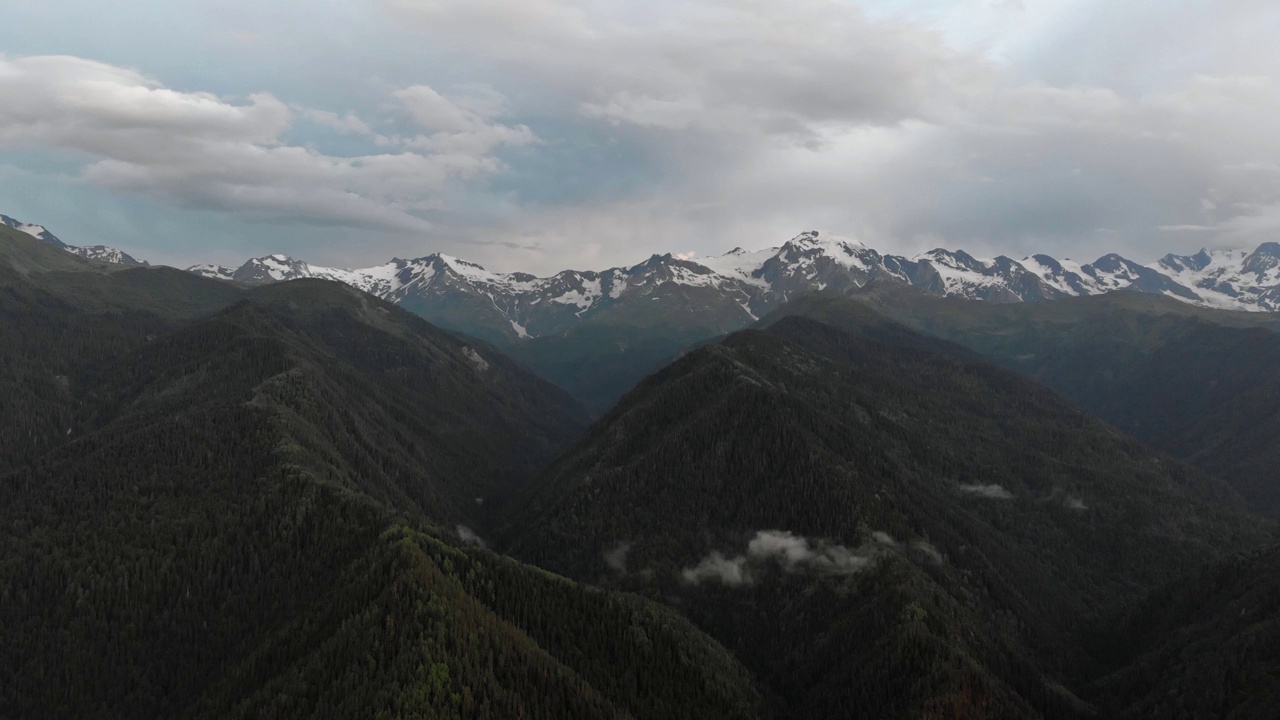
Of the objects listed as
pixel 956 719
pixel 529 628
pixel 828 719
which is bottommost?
pixel 828 719

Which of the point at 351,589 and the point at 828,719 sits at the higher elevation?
the point at 351,589

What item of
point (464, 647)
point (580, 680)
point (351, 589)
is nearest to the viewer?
point (464, 647)

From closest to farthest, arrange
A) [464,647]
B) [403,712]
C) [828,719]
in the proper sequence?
[403,712]
[464,647]
[828,719]

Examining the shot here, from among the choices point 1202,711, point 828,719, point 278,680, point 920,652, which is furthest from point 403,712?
point 1202,711

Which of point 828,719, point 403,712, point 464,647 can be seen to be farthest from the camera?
point 828,719

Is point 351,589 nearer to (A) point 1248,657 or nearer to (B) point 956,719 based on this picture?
(B) point 956,719

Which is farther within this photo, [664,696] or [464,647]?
[664,696]

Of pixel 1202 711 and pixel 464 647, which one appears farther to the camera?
pixel 1202 711

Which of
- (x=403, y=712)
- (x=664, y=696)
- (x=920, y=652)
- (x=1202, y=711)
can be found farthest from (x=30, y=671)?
(x=1202, y=711)

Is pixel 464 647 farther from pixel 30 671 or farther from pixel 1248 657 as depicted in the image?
pixel 1248 657
